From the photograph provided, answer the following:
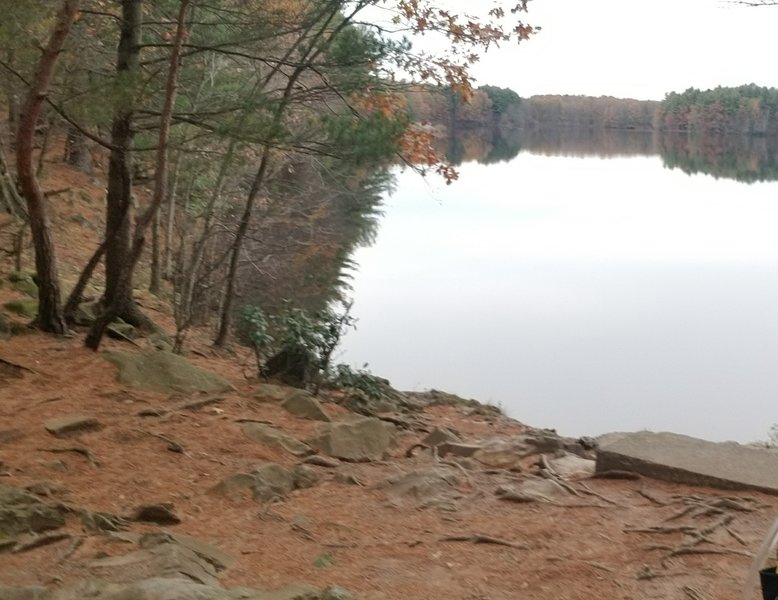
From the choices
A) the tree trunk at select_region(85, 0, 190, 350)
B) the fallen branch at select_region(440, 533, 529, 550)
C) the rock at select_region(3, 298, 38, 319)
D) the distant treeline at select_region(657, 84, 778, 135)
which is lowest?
the fallen branch at select_region(440, 533, 529, 550)

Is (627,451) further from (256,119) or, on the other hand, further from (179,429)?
(256,119)

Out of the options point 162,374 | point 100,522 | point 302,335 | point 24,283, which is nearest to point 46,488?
point 100,522

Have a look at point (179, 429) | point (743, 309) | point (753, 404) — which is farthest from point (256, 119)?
point (743, 309)

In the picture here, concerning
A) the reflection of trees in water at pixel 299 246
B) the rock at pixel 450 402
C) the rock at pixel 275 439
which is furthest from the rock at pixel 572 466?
the reflection of trees in water at pixel 299 246

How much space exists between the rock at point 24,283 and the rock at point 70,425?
13.8 ft

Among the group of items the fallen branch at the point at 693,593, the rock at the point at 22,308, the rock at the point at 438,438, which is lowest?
the rock at the point at 438,438

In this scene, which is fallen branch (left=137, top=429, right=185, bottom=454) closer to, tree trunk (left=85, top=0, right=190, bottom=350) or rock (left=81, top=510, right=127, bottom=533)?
rock (left=81, top=510, right=127, bottom=533)

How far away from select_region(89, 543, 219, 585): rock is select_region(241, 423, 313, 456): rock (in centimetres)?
272

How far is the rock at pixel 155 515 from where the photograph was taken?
5062mm

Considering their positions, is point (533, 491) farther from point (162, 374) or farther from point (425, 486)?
point (162, 374)

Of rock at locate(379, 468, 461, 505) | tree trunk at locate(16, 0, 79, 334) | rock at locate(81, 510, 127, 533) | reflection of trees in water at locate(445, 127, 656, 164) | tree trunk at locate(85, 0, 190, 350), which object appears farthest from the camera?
reflection of trees in water at locate(445, 127, 656, 164)

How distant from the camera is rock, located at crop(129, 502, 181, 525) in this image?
5.06 m

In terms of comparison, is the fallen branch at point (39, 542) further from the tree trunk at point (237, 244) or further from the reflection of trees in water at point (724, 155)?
the reflection of trees in water at point (724, 155)

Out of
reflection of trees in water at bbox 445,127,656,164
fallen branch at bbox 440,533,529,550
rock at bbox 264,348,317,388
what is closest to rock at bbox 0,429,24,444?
fallen branch at bbox 440,533,529,550
